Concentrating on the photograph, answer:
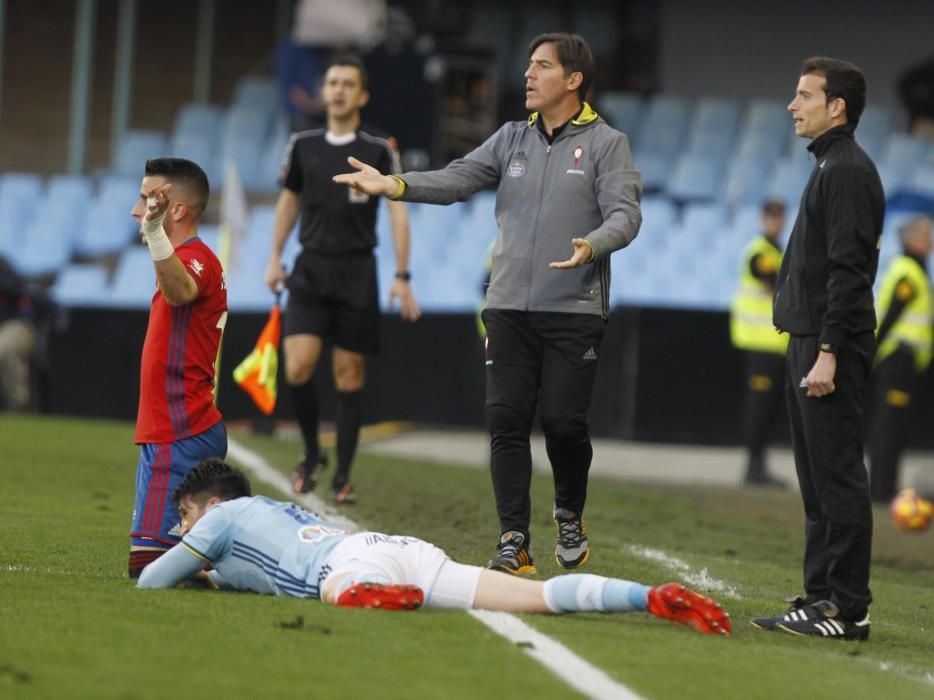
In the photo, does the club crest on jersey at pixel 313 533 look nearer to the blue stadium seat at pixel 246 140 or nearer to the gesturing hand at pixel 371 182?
the gesturing hand at pixel 371 182

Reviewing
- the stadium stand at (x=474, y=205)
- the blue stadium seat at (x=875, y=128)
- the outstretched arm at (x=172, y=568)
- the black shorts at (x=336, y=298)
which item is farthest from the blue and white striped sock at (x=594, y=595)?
the blue stadium seat at (x=875, y=128)

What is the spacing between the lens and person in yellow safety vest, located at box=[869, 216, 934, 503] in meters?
13.1

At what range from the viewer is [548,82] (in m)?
7.26

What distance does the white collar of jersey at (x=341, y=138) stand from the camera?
33.1 feet

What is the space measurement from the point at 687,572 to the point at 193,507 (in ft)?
9.39

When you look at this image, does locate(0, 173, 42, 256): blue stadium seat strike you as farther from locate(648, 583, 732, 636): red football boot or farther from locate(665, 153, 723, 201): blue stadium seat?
locate(648, 583, 732, 636): red football boot

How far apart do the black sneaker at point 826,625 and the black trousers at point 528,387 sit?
48.1 inches

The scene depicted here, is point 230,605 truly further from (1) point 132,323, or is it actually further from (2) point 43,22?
(2) point 43,22

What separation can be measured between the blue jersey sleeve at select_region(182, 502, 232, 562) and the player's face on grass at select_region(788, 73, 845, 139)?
8.39 feet

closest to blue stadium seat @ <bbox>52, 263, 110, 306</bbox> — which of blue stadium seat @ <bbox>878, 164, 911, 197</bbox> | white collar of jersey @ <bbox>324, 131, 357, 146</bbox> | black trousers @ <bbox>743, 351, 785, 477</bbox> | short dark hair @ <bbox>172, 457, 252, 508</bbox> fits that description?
black trousers @ <bbox>743, 351, 785, 477</bbox>

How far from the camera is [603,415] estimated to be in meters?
16.9

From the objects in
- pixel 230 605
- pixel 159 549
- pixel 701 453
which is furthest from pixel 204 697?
pixel 701 453

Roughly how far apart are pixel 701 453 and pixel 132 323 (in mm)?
5849

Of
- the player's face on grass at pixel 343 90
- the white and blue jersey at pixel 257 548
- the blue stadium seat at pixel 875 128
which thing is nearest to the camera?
the white and blue jersey at pixel 257 548
